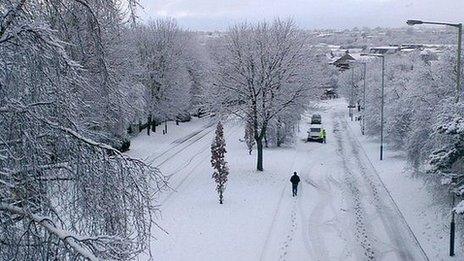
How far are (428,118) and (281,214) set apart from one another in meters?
8.66

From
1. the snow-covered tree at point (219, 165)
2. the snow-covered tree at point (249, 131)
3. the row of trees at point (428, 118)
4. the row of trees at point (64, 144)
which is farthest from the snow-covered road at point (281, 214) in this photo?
the row of trees at point (64, 144)

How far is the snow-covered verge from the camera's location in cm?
1950

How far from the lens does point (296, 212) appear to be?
2372 cm

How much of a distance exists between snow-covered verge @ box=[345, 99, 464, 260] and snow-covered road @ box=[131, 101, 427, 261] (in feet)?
1.56

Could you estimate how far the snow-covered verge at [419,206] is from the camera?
19.5 m

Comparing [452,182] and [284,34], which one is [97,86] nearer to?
[452,182]

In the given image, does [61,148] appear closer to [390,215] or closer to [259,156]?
[390,215]

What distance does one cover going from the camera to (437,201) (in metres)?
20.8

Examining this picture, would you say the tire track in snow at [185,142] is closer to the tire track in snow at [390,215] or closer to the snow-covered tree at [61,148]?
the tire track in snow at [390,215]

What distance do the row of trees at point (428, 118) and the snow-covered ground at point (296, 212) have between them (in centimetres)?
247

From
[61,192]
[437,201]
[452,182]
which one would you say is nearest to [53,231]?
[61,192]

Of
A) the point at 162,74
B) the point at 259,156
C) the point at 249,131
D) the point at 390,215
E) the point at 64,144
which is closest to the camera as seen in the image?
the point at 64,144

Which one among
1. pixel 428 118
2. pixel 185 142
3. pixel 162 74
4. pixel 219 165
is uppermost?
pixel 162 74

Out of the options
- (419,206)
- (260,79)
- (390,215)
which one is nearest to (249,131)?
(260,79)
